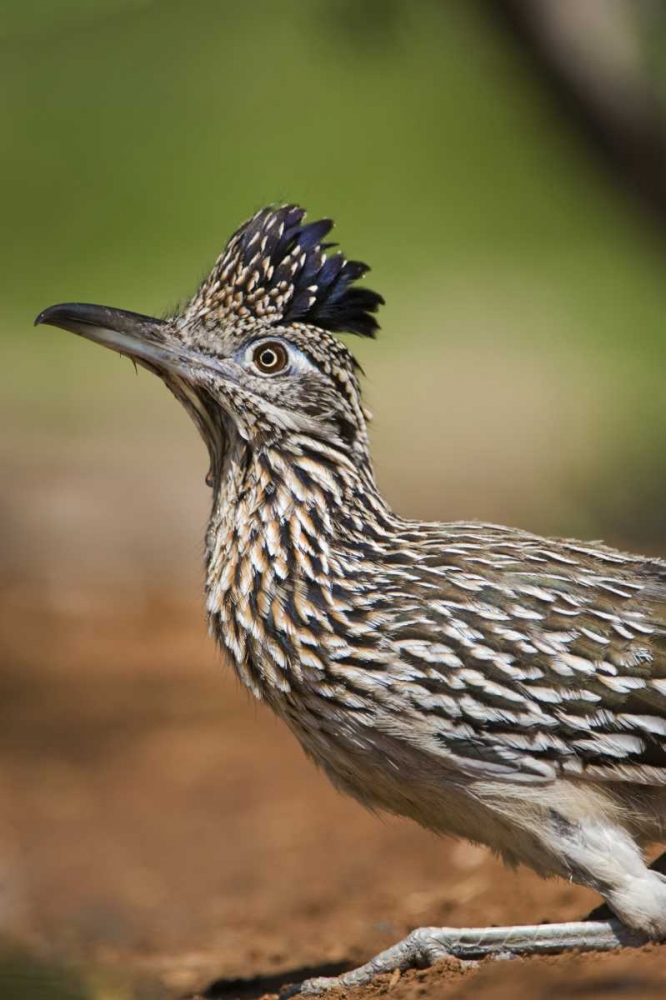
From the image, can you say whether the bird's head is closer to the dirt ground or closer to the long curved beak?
the long curved beak

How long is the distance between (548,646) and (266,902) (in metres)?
3.59

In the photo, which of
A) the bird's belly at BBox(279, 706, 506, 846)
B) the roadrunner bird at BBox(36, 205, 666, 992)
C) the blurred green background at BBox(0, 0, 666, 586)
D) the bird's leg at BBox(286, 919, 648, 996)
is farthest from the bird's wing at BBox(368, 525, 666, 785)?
the blurred green background at BBox(0, 0, 666, 586)

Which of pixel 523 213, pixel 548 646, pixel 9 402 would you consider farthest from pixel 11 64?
pixel 548 646

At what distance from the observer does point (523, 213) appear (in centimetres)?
3119

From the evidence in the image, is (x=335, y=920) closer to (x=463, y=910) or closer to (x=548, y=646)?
(x=463, y=910)

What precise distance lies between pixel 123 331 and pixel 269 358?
1.85 feet

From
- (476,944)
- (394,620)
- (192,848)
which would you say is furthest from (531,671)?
(192,848)

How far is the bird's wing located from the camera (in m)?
5.23

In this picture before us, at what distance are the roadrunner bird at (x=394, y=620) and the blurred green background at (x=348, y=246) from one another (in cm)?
506

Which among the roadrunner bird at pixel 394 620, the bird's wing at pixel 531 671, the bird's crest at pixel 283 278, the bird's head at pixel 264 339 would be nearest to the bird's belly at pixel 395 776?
the roadrunner bird at pixel 394 620


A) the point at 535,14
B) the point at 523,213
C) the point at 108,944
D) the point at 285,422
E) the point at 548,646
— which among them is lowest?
the point at 108,944

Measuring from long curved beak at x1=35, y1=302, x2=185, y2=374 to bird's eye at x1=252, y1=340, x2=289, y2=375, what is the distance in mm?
289

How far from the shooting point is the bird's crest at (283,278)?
585 cm

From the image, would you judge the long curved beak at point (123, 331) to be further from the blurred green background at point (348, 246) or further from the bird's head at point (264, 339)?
the blurred green background at point (348, 246)
